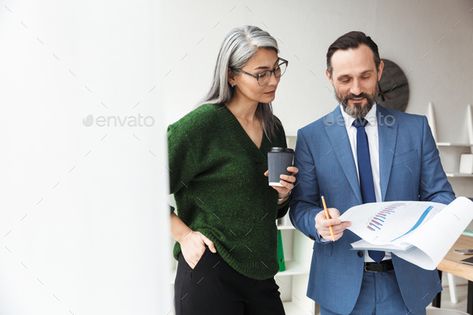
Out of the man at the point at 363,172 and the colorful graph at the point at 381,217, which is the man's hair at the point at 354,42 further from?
the colorful graph at the point at 381,217

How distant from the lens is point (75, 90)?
2.11ft

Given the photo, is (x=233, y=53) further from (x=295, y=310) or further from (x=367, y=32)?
(x=295, y=310)

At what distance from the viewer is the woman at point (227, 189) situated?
78cm

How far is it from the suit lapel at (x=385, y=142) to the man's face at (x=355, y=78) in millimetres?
44

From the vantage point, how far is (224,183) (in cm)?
81

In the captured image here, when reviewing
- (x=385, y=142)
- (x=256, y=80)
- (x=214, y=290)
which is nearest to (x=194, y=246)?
(x=214, y=290)

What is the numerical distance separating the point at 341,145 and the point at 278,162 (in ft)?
0.67

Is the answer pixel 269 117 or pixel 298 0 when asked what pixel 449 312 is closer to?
pixel 269 117

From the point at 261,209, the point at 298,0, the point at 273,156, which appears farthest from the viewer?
the point at 298,0

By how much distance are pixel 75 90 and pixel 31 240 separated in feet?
0.81

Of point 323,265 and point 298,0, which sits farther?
point 298,0

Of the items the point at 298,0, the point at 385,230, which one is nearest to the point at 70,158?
the point at 385,230

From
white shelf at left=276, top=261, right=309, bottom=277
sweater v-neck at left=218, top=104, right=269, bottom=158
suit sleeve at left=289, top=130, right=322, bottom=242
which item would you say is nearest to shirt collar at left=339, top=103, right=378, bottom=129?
suit sleeve at left=289, top=130, right=322, bottom=242

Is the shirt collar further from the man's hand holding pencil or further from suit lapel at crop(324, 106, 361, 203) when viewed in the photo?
the man's hand holding pencil
